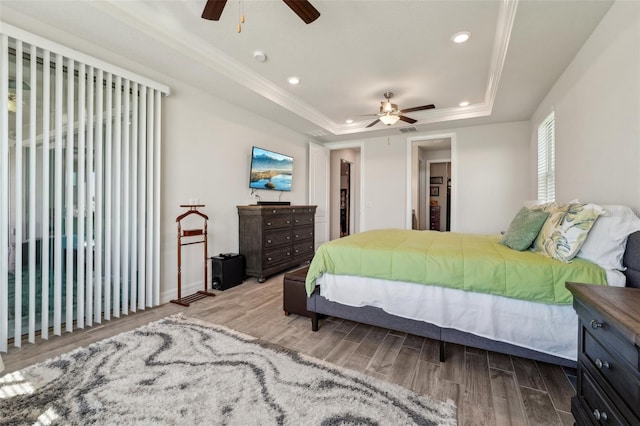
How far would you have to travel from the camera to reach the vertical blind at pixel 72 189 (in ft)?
6.92

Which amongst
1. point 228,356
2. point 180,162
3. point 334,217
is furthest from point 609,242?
point 334,217

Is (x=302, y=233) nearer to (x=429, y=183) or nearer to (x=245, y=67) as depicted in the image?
(x=245, y=67)

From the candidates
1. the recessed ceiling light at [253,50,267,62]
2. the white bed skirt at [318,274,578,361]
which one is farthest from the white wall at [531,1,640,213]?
the recessed ceiling light at [253,50,267,62]

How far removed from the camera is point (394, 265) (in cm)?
209

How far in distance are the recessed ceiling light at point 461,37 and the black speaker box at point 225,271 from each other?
3508 mm

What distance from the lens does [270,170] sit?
4.62m

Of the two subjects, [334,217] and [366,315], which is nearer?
[366,315]

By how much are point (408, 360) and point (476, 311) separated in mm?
591

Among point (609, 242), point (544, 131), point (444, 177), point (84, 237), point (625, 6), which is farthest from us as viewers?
point (444, 177)

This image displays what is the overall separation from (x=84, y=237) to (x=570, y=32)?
4.49 m

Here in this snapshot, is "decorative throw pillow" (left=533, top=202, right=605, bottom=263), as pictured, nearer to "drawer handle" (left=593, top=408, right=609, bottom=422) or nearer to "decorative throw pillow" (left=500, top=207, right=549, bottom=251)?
"decorative throw pillow" (left=500, top=207, right=549, bottom=251)

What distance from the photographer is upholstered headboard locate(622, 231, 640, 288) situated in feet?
4.83

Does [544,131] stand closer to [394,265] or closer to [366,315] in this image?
[394,265]

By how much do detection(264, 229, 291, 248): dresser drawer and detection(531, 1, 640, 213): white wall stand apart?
347 centimetres
